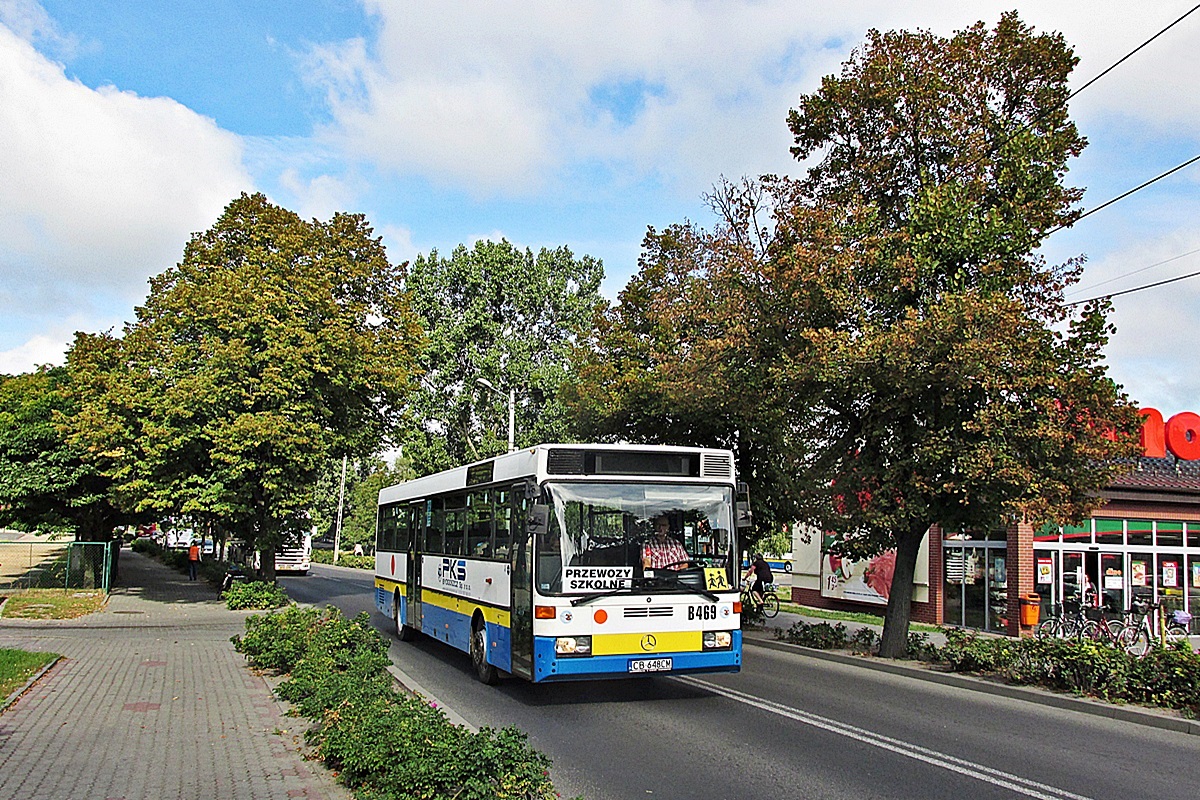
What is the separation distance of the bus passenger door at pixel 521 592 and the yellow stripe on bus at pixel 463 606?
0.40m

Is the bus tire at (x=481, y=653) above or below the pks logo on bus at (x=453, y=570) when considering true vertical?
below

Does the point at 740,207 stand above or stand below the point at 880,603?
above

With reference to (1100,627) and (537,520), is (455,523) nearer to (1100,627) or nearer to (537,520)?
(537,520)

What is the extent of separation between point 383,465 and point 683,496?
65.1m

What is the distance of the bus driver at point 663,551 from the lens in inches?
442

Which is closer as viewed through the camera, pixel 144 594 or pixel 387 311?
pixel 387 311

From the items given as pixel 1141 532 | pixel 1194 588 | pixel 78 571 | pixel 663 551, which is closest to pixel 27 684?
pixel 663 551

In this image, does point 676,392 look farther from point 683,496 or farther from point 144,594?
point 144,594

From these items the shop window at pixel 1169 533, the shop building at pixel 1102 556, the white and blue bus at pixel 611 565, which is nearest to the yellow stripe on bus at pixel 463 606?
the white and blue bus at pixel 611 565

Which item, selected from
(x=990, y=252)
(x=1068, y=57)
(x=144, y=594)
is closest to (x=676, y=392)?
(x=990, y=252)

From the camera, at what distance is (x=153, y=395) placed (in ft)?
84.9

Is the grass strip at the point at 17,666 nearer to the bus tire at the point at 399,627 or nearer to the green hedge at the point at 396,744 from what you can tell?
the green hedge at the point at 396,744

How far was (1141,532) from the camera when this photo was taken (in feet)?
81.8

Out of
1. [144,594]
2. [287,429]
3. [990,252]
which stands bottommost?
[144,594]
